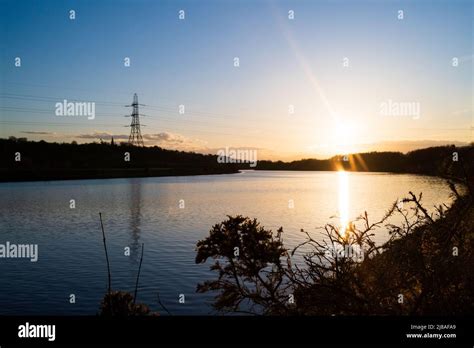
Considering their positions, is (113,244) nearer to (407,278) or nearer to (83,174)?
(407,278)

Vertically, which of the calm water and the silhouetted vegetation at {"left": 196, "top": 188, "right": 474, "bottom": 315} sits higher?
the silhouetted vegetation at {"left": 196, "top": 188, "right": 474, "bottom": 315}

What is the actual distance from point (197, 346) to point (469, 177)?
14.8 feet

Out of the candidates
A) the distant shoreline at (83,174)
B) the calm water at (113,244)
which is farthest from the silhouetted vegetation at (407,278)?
the distant shoreline at (83,174)

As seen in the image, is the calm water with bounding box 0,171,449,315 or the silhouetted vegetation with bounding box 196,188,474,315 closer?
the silhouetted vegetation with bounding box 196,188,474,315

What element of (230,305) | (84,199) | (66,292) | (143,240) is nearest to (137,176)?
(84,199)

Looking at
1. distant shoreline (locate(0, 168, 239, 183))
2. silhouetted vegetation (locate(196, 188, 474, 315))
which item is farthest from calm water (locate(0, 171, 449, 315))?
distant shoreline (locate(0, 168, 239, 183))

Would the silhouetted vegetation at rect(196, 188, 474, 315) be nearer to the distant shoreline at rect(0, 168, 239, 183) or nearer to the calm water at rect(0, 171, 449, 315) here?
the calm water at rect(0, 171, 449, 315)

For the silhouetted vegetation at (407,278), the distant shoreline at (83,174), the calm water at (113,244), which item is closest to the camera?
the silhouetted vegetation at (407,278)

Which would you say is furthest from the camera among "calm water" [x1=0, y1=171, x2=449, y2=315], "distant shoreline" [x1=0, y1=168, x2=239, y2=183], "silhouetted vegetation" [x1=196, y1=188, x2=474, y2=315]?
"distant shoreline" [x1=0, y1=168, x2=239, y2=183]

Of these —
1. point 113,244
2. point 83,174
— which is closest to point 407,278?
point 113,244

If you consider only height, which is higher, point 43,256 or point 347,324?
point 347,324

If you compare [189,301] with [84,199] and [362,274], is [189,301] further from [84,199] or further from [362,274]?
[84,199]

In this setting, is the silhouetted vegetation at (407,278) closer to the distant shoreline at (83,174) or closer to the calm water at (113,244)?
the calm water at (113,244)

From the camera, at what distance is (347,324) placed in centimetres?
441
